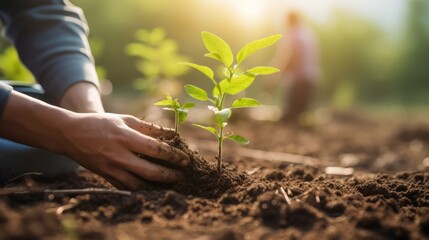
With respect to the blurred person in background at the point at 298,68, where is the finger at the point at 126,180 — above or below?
below

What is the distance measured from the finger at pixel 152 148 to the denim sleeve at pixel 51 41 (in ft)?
2.69

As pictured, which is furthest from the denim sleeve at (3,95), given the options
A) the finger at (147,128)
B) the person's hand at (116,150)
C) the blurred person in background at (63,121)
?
the finger at (147,128)

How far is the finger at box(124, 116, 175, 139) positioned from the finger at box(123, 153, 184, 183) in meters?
0.16

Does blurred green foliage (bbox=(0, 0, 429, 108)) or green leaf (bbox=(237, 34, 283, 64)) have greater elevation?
blurred green foliage (bbox=(0, 0, 429, 108))

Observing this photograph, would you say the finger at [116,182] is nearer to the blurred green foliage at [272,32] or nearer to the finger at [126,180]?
the finger at [126,180]

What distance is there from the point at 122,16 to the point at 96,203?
17235 mm

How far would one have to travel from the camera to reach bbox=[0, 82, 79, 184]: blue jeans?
2.12 m

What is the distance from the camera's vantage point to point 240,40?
1961cm

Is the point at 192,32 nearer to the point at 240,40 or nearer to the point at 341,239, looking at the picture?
the point at 240,40

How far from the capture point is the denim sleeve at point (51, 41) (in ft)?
8.11

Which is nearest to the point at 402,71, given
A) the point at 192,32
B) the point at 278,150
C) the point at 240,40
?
the point at 240,40

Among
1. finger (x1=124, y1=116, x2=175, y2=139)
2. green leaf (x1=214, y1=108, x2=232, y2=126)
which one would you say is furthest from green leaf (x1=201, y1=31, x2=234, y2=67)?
finger (x1=124, y1=116, x2=175, y2=139)

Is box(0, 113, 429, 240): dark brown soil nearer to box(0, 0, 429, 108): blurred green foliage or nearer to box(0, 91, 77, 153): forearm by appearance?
box(0, 91, 77, 153): forearm

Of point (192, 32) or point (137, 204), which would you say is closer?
point (137, 204)
